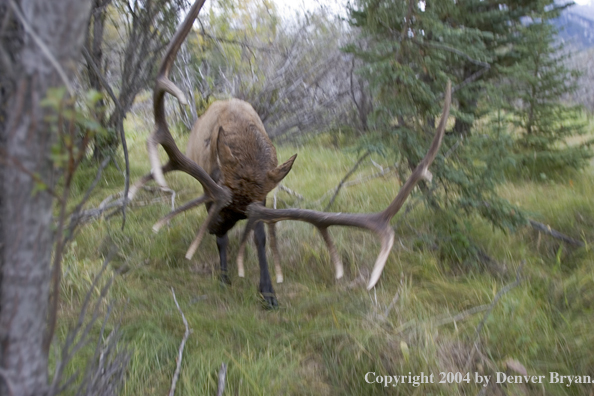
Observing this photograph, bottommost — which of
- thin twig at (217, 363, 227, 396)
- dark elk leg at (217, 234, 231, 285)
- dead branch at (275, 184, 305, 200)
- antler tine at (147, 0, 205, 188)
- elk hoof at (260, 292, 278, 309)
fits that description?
elk hoof at (260, 292, 278, 309)

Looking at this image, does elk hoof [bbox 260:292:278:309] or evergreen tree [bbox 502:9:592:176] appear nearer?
elk hoof [bbox 260:292:278:309]

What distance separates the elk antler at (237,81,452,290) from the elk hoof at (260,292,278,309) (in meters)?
0.66

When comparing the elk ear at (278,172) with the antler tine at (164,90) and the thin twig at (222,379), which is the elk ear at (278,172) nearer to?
the antler tine at (164,90)

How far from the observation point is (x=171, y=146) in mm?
3146

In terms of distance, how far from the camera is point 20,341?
1.43 m

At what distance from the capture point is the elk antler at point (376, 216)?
2.70m

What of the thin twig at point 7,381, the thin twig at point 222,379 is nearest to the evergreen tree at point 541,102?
the thin twig at point 222,379

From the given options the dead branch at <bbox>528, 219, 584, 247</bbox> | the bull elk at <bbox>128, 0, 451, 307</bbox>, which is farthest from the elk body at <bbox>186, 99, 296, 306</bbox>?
the dead branch at <bbox>528, 219, 584, 247</bbox>

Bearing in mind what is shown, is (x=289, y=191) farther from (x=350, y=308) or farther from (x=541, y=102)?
(x=541, y=102)

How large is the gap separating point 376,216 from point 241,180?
112 cm

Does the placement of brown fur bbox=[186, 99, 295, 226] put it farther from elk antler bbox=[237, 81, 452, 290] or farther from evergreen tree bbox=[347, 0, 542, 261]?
evergreen tree bbox=[347, 0, 542, 261]

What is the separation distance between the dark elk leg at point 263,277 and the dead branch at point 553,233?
2.53 meters

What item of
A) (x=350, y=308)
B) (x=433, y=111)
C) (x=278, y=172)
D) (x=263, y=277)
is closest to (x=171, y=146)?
(x=278, y=172)

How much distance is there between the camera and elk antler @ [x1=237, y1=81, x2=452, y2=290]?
2.70 metres
